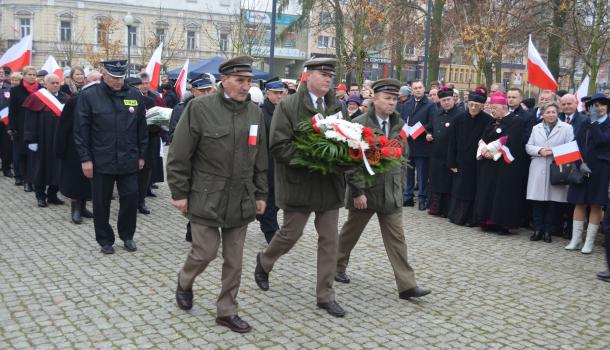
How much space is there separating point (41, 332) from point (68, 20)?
202 ft

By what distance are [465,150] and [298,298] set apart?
502cm

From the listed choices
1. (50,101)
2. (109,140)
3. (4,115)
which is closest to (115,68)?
(109,140)

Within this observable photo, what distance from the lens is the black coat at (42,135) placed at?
10.2 meters

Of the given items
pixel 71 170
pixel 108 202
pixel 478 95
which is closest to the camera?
pixel 108 202

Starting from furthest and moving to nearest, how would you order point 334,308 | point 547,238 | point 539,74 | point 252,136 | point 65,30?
1. point 65,30
2. point 539,74
3. point 547,238
4. point 334,308
5. point 252,136

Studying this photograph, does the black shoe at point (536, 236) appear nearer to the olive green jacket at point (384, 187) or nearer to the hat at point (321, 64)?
the olive green jacket at point (384, 187)

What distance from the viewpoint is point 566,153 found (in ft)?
28.9

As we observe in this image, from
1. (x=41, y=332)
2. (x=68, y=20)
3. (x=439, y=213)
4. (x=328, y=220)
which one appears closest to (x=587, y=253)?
(x=439, y=213)

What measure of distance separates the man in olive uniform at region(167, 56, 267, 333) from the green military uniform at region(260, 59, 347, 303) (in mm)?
328

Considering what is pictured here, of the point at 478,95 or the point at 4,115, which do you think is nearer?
the point at 478,95

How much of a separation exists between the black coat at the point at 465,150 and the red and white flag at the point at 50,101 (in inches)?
247

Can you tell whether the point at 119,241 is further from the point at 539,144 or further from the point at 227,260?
the point at 539,144

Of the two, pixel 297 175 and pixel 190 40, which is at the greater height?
pixel 190 40

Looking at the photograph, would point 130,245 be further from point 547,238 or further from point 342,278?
point 547,238
